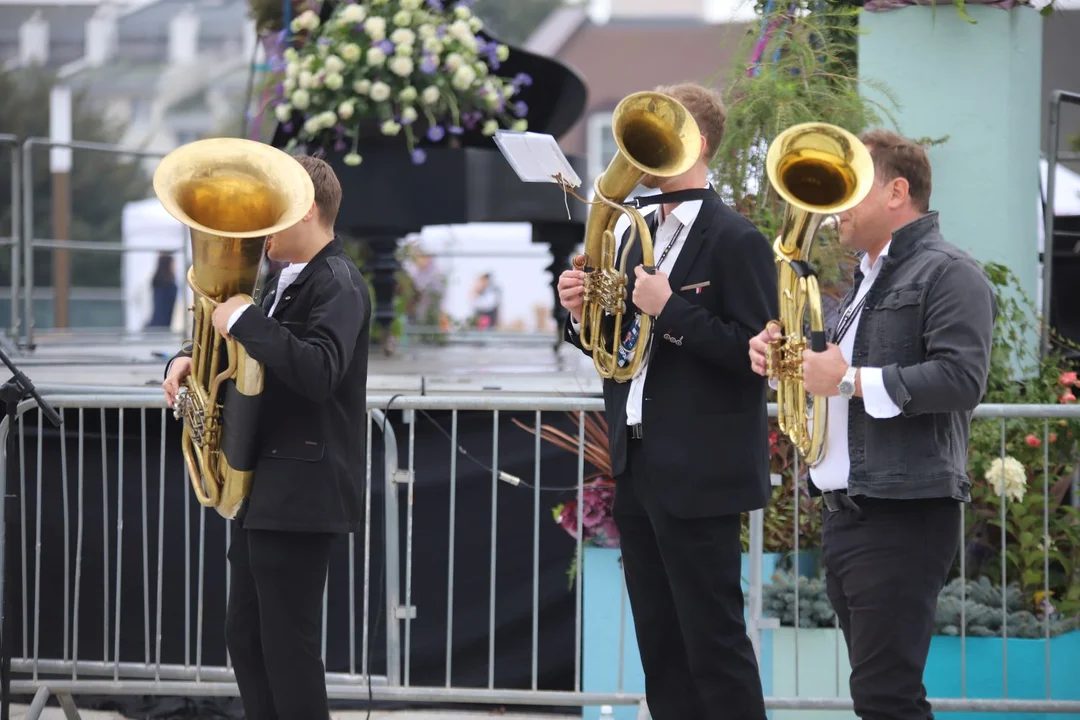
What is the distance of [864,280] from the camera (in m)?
3.09

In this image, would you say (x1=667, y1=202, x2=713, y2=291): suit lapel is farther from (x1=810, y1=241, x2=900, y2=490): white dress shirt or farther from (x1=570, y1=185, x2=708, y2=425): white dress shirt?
(x1=810, y1=241, x2=900, y2=490): white dress shirt

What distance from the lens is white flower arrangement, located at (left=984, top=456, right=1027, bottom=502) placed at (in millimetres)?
4434

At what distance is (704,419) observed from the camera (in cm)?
310

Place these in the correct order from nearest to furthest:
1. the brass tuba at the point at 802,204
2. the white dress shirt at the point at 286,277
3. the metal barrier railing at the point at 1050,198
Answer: the brass tuba at the point at 802,204, the white dress shirt at the point at 286,277, the metal barrier railing at the point at 1050,198

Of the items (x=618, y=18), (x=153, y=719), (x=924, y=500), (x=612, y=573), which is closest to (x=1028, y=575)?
(x=612, y=573)

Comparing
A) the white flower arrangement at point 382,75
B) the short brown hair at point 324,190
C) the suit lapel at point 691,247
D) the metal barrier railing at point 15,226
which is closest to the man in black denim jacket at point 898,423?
the suit lapel at point 691,247

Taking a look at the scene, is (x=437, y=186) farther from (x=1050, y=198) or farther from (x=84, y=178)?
(x=84, y=178)

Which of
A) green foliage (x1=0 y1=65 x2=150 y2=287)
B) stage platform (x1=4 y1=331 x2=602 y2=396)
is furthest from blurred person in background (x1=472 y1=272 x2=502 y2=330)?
green foliage (x1=0 y1=65 x2=150 y2=287)

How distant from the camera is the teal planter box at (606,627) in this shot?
4695 mm

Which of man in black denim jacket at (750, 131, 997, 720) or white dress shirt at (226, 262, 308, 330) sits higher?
white dress shirt at (226, 262, 308, 330)

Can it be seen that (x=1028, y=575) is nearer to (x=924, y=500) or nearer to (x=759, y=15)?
(x=924, y=500)

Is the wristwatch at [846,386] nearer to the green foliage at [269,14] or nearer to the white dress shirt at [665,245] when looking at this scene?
the white dress shirt at [665,245]

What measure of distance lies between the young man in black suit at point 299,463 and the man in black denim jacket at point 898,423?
1.01 metres

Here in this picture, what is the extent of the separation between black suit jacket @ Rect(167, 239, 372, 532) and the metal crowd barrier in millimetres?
1141
